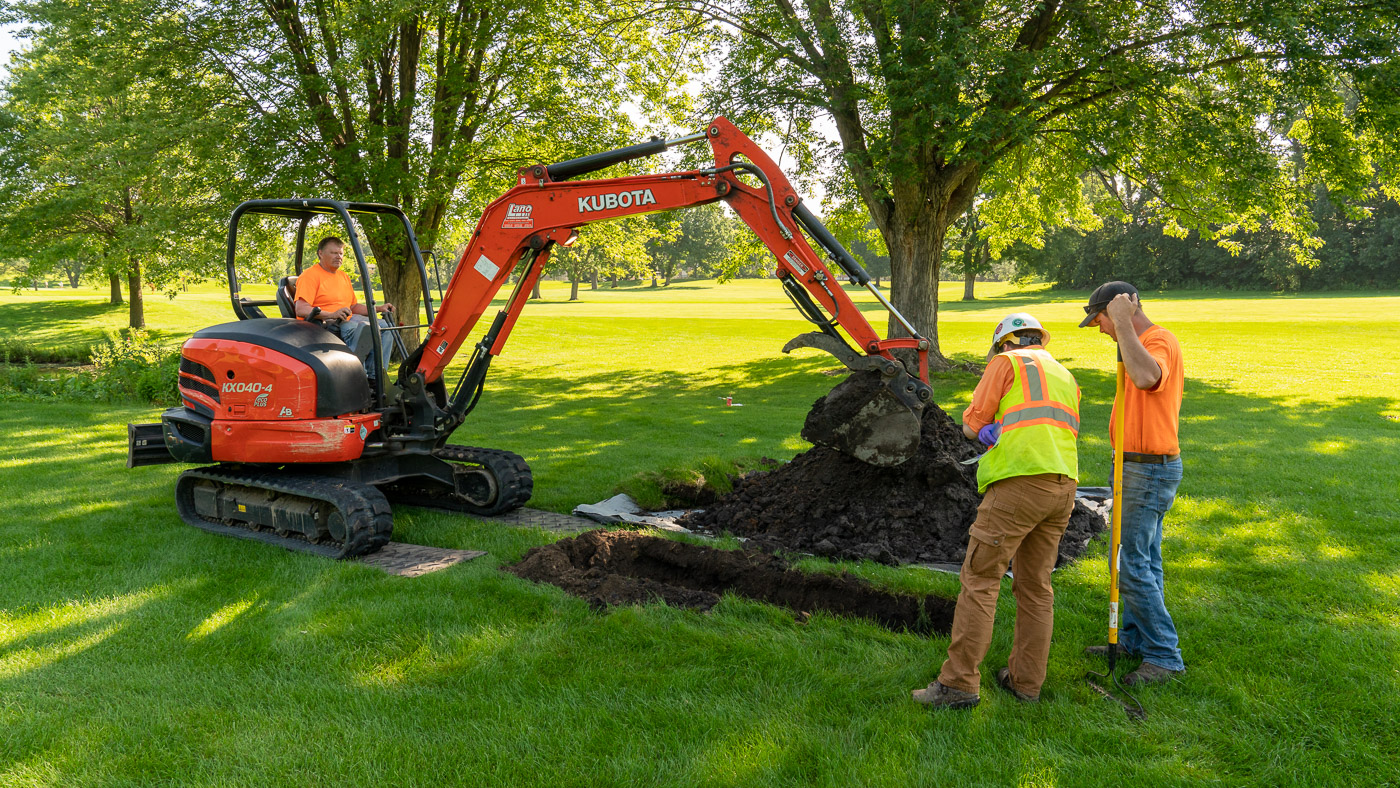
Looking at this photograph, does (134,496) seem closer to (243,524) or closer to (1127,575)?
(243,524)

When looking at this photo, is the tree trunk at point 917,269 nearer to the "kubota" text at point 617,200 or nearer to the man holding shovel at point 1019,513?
the "kubota" text at point 617,200

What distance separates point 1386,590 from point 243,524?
29.3 ft

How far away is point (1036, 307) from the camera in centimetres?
4000

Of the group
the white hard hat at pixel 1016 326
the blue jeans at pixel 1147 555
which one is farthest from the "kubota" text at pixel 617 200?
the blue jeans at pixel 1147 555

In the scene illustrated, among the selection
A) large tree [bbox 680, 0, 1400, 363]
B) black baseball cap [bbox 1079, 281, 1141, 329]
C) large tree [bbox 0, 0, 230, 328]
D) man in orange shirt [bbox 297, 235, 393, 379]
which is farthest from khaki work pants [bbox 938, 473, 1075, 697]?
large tree [bbox 0, 0, 230, 328]

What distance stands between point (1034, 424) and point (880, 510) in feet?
10.2

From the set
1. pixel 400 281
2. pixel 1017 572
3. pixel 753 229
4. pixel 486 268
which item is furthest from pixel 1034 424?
pixel 400 281

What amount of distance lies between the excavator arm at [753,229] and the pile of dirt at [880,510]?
405 millimetres

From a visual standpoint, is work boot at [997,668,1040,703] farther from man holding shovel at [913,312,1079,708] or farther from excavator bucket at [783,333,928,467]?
excavator bucket at [783,333,928,467]

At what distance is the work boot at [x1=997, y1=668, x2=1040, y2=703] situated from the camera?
4.14 meters

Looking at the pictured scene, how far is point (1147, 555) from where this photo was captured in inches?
174

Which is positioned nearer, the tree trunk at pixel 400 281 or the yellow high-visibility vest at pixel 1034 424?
the yellow high-visibility vest at pixel 1034 424

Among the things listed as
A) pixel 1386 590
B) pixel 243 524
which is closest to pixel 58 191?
pixel 243 524

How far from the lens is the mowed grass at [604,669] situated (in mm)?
3615
